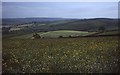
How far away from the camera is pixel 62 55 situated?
17.3ft

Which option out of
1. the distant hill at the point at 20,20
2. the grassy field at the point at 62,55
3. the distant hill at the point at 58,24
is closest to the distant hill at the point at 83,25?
the distant hill at the point at 58,24

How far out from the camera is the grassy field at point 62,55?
511 cm

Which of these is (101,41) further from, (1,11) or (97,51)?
(1,11)

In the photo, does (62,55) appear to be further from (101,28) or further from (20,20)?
(20,20)

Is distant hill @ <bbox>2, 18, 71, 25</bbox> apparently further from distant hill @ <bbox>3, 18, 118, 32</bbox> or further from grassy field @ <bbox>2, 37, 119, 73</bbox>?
grassy field @ <bbox>2, 37, 119, 73</bbox>

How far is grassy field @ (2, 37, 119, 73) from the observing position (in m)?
5.11

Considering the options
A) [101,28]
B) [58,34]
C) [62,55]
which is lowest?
[62,55]

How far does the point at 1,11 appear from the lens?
209 inches

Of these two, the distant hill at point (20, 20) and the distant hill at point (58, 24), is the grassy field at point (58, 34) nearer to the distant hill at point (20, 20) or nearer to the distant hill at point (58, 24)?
the distant hill at point (58, 24)

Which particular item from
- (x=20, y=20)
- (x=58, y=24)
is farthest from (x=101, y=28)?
(x=20, y=20)

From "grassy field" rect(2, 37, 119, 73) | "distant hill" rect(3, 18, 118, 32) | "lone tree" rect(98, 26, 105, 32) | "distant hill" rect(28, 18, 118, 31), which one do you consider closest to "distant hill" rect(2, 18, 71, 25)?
"distant hill" rect(3, 18, 118, 32)

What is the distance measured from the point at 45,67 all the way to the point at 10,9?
1.71m

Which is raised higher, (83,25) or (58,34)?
(83,25)

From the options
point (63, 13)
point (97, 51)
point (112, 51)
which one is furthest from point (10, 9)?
point (112, 51)
